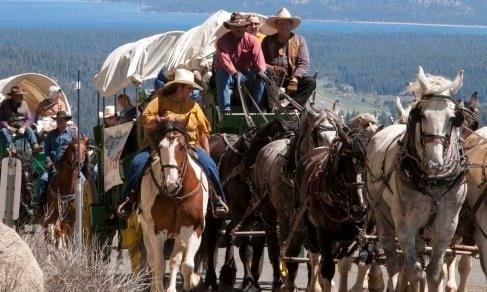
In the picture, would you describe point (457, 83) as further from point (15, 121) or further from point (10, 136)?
point (15, 121)

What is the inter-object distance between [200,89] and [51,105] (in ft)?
36.1

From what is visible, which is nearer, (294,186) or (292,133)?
(294,186)

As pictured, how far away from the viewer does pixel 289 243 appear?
18.7m

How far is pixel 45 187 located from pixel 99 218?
159 inches

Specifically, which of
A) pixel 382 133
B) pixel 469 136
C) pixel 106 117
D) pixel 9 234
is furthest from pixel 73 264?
pixel 106 117

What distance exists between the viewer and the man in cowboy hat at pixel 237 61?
2114 centimetres

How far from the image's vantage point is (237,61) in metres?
21.3

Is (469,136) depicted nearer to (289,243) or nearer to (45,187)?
(289,243)

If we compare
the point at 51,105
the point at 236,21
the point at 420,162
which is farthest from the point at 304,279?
the point at 51,105

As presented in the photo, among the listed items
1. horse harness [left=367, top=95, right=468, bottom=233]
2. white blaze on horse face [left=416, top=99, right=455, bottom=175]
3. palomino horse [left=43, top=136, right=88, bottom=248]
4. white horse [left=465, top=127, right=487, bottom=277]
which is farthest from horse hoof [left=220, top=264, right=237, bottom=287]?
white blaze on horse face [left=416, top=99, right=455, bottom=175]

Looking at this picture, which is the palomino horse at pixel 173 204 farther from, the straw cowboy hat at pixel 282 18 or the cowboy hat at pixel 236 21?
the straw cowboy hat at pixel 282 18

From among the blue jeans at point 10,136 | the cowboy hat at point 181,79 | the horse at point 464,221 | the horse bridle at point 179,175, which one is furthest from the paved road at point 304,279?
the blue jeans at point 10,136

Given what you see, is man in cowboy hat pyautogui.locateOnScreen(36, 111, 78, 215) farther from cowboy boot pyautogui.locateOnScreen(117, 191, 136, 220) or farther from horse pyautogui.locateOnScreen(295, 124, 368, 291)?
horse pyautogui.locateOnScreen(295, 124, 368, 291)

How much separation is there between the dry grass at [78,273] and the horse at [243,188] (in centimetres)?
521
